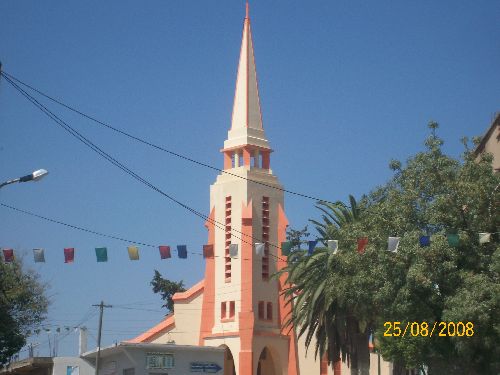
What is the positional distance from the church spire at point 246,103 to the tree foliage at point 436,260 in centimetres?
2289

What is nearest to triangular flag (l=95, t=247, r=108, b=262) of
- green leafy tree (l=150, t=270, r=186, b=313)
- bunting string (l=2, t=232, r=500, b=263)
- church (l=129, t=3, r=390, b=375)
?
bunting string (l=2, t=232, r=500, b=263)

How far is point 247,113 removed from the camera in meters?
65.0

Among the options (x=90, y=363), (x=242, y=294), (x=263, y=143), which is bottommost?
(x=90, y=363)

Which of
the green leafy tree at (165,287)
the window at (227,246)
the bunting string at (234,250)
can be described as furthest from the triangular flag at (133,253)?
the green leafy tree at (165,287)


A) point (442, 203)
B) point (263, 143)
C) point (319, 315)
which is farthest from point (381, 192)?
point (263, 143)

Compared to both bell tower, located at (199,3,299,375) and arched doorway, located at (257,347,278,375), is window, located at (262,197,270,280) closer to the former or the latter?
bell tower, located at (199,3,299,375)

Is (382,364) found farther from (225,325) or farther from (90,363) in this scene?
(90,363)

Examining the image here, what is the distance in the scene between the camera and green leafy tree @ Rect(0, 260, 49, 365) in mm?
50094

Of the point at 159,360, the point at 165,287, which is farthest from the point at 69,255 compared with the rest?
the point at 165,287

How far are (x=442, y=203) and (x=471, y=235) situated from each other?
184cm

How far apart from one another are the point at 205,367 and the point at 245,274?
8.57m

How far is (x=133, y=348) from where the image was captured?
2092 inches

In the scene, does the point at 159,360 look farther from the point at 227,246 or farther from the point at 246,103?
the point at 246,103
